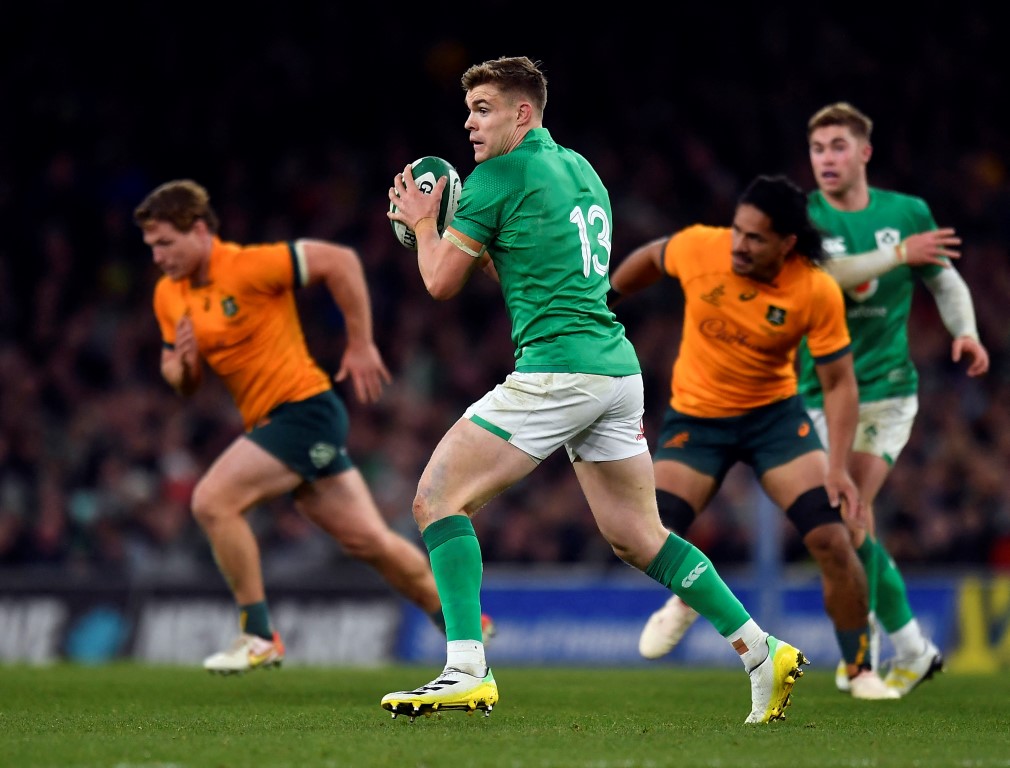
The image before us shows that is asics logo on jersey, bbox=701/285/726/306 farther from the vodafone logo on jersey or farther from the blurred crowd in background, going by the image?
the blurred crowd in background

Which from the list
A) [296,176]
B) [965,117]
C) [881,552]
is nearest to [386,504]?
[296,176]

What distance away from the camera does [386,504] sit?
48.1 ft

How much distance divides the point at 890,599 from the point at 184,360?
3.84 meters

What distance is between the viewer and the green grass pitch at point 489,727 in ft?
15.5

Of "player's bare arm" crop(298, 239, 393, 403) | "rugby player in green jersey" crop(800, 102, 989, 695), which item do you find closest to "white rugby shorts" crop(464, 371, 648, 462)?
"player's bare arm" crop(298, 239, 393, 403)

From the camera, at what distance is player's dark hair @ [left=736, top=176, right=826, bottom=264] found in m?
7.11

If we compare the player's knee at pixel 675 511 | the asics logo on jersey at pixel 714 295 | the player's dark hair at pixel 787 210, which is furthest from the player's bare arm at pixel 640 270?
the player's knee at pixel 675 511

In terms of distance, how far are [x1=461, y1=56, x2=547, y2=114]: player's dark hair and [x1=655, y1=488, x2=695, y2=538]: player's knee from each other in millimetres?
2386

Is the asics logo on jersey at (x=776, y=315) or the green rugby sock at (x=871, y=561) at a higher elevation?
the asics logo on jersey at (x=776, y=315)

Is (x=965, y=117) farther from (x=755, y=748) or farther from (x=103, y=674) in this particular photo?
(x=755, y=748)

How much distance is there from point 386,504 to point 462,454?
30.3ft

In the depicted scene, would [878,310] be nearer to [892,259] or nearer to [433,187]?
[892,259]

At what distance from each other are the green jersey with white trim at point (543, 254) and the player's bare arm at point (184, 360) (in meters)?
A: 2.80

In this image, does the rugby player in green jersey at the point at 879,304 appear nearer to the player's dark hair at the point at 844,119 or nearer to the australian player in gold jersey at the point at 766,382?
the player's dark hair at the point at 844,119
